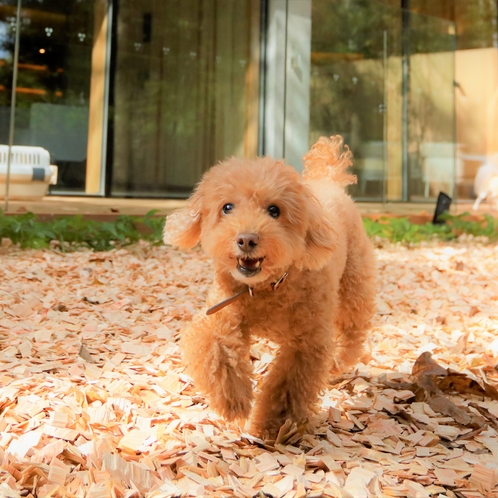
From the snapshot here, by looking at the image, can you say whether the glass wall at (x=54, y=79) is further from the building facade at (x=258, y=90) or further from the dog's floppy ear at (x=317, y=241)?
the dog's floppy ear at (x=317, y=241)

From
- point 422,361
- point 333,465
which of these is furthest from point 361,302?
point 333,465

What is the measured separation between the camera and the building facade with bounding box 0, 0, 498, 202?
20.7 feet

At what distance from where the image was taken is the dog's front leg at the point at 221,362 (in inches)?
75.2

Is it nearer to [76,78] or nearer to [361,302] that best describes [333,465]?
[361,302]

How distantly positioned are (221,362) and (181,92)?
18.9 feet

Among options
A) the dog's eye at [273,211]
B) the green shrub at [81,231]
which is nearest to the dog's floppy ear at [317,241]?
the dog's eye at [273,211]

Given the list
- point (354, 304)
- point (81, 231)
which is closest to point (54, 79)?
point (81, 231)

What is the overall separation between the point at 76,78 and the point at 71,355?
436 cm

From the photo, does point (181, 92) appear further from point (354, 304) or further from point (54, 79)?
point (354, 304)

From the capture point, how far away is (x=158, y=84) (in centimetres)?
714

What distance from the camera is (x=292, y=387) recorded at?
2039mm

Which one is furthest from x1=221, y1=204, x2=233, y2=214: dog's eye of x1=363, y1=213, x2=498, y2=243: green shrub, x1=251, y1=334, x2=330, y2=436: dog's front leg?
x1=363, y1=213, x2=498, y2=243: green shrub

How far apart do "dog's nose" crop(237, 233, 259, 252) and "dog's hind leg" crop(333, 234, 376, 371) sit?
3.39 ft

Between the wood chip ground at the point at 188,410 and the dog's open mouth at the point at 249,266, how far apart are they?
496 millimetres
